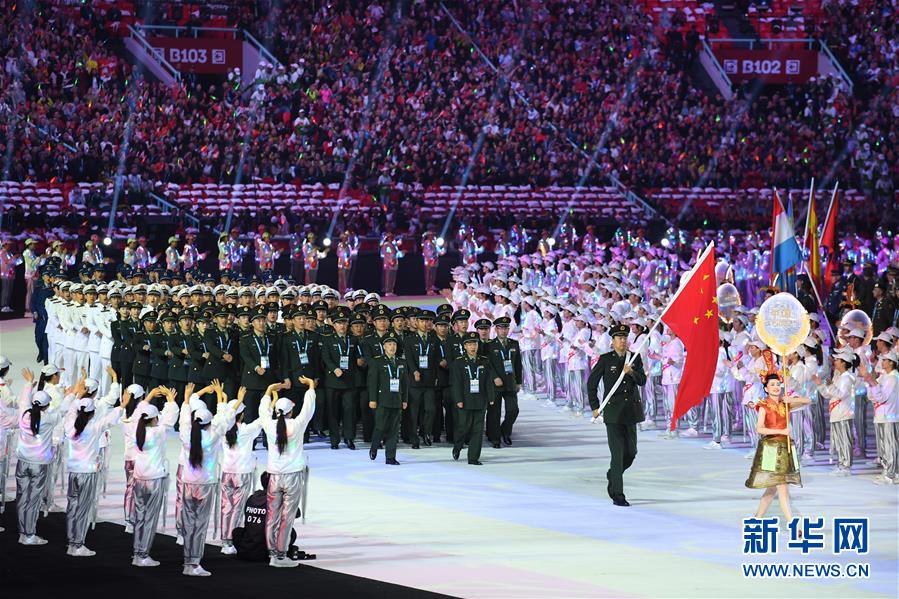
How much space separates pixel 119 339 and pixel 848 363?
9648 mm

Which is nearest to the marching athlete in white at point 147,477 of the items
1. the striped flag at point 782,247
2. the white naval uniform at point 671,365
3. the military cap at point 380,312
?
the military cap at point 380,312

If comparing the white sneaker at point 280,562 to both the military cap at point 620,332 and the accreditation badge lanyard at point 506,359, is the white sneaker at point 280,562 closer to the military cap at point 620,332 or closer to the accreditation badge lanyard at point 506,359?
the military cap at point 620,332

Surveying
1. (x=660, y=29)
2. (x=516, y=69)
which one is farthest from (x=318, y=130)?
(x=660, y=29)

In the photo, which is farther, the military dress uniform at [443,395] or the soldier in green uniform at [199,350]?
the soldier in green uniform at [199,350]

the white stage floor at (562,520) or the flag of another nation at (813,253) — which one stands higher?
the flag of another nation at (813,253)

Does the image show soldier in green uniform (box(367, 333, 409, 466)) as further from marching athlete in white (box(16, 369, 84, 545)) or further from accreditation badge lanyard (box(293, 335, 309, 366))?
marching athlete in white (box(16, 369, 84, 545))

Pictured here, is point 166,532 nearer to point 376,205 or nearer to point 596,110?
point 376,205

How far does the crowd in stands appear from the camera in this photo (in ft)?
122

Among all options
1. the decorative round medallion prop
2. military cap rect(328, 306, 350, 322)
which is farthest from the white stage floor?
the decorative round medallion prop

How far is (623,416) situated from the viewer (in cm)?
1530

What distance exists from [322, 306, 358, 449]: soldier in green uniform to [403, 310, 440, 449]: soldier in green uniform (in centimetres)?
70

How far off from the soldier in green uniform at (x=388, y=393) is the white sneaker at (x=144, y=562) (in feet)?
17.5

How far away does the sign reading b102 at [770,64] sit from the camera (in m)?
46.5

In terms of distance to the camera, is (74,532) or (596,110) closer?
(74,532)
